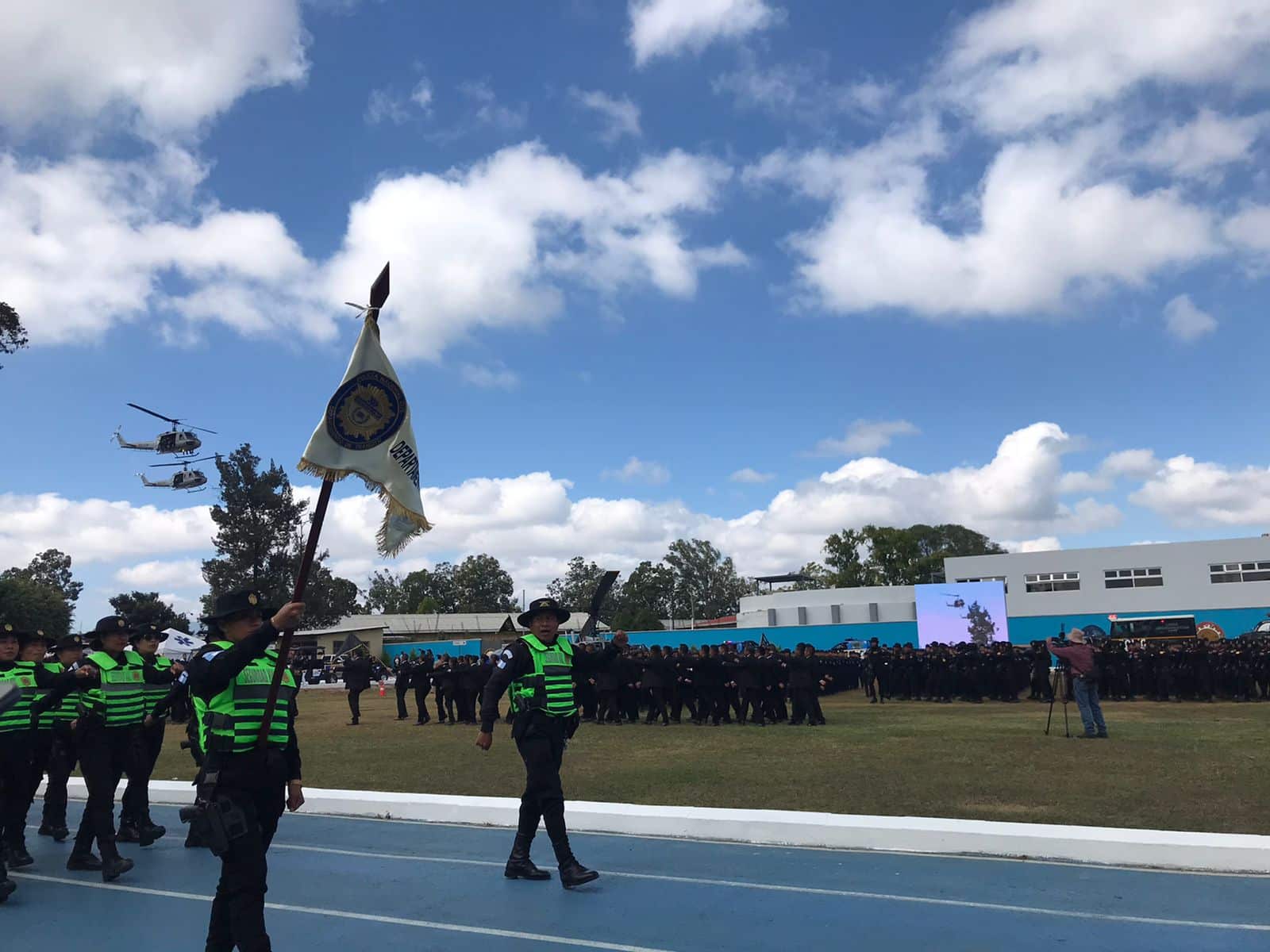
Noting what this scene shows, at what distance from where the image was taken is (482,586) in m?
106

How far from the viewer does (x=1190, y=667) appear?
20.0m

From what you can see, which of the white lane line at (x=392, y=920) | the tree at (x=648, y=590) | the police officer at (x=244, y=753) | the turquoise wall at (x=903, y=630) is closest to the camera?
the police officer at (x=244, y=753)

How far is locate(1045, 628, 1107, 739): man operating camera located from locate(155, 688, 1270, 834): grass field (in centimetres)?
42

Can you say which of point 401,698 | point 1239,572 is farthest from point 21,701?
point 1239,572

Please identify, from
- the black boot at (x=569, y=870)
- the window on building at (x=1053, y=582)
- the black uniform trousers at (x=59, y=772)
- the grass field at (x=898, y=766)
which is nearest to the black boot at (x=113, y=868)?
the black uniform trousers at (x=59, y=772)

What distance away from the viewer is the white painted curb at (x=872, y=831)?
6465mm

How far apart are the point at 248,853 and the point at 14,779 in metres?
3.95

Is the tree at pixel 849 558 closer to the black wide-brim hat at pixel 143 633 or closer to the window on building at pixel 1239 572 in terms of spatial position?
the window on building at pixel 1239 572

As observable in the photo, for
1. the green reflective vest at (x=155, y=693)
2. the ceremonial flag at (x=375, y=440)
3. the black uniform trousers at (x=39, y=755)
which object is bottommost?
the black uniform trousers at (x=39, y=755)

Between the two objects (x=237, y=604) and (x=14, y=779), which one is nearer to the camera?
(x=237, y=604)

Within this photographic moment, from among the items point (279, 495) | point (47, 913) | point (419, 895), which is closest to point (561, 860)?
point (419, 895)

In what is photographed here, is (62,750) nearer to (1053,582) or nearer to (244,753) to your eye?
(244,753)

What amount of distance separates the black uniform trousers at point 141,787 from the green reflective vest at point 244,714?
4.03 meters

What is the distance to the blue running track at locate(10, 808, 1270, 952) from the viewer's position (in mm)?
5207
